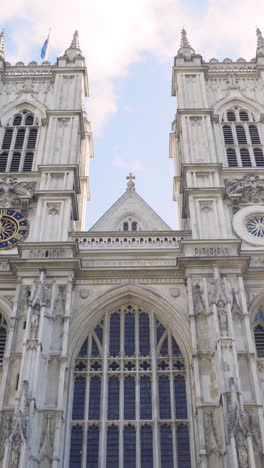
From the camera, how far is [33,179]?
2570cm

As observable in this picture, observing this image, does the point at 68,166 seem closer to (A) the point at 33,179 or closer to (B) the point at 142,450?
(A) the point at 33,179

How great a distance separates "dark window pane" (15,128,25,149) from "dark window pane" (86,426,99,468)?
46.7 ft

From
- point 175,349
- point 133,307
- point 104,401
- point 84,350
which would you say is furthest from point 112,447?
point 133,307

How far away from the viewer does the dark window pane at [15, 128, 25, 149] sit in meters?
28.0

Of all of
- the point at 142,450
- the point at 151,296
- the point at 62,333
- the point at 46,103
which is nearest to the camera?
the point at 142,450

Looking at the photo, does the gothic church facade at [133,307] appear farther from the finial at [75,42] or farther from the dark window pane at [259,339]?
the finial at [75,42]

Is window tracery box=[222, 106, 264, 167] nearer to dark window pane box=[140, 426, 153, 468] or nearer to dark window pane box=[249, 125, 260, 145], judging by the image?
dark window pane box=[249, 125, 260, 145]

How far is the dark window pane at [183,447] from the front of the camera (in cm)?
1745

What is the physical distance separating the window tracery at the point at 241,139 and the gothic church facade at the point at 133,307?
72 millimetres

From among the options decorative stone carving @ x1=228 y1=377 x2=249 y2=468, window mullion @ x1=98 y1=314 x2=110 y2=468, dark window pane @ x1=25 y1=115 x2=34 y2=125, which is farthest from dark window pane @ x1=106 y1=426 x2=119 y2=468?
dark window pane @ x1=25 y1=115 x2=34 y2=125

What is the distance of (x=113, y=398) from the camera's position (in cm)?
1892

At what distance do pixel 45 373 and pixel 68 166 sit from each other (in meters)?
9.80

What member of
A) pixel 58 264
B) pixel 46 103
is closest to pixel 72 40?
pixel 46 103

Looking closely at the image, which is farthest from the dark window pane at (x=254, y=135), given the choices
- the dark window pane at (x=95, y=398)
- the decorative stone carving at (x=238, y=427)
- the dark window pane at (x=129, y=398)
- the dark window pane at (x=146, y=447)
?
the dark window pane at (x=146, y=447)
